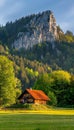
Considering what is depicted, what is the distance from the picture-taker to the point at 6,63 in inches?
3989

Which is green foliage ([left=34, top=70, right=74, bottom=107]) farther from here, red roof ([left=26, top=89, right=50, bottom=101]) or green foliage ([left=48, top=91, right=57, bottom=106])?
red roof ([left=26, top=89, right=50, bottom=101])

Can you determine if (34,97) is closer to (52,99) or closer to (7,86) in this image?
(52,99)

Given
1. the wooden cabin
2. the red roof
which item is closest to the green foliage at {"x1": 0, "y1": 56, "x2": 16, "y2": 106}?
the red roof

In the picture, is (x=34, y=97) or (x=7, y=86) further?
(x=34, y=97)

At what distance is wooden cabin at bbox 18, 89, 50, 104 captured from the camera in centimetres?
14825

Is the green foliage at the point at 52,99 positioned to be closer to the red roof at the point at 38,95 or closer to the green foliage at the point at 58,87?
the green foliage at the point at 58,87

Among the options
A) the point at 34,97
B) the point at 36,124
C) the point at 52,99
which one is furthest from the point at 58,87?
the point at 36,124

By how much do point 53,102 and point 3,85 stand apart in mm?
51000

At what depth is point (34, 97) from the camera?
150 metres

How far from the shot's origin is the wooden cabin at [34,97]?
486 ft

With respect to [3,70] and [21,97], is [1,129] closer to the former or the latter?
[3,70]

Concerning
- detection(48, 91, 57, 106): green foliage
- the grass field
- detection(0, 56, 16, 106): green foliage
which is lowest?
the grass field

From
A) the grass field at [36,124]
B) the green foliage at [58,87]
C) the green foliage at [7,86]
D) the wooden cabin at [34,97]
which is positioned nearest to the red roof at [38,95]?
the wooden cabin at [34,97]

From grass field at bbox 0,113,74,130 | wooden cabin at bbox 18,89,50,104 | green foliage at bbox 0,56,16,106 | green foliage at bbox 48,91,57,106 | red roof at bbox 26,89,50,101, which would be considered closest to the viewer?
grass field at bbox 0,113,74,130
